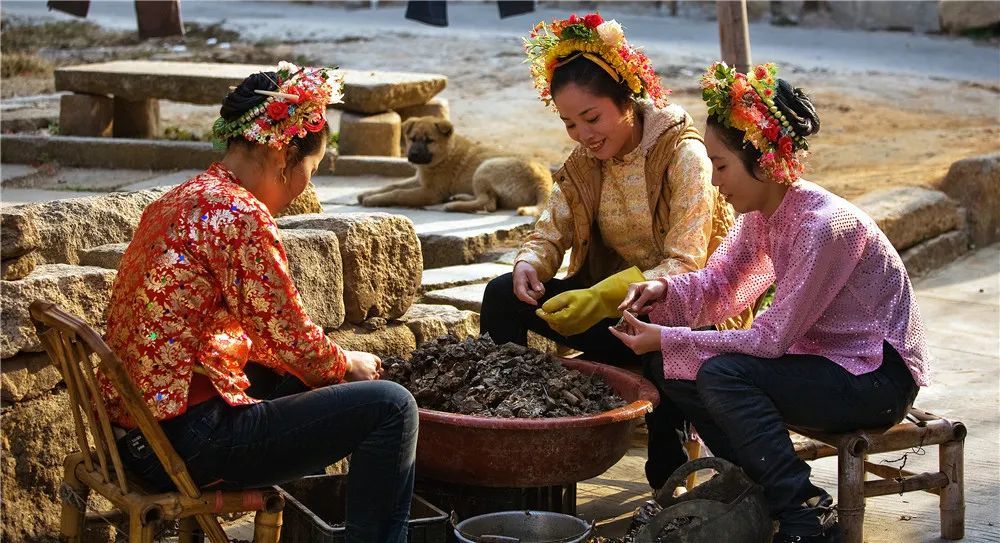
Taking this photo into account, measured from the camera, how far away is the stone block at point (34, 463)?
11.3 feet

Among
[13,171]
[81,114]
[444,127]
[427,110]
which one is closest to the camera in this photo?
[444,127]

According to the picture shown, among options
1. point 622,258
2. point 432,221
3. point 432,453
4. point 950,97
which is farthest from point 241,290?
point 950,97

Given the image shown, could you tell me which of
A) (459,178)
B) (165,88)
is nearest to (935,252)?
(459,178)

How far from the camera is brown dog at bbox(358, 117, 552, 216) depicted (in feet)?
25.9

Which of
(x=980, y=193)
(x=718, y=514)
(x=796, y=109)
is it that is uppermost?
(x=796, y=109)

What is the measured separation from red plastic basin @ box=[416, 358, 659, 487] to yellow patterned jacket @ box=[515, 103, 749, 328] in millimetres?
719

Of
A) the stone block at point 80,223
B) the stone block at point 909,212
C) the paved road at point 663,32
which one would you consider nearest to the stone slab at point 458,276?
the stone block at point 80,223

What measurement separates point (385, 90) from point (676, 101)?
12.8 feet

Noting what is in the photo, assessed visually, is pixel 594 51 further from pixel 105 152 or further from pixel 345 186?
pixel 105 152

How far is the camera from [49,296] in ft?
11.4

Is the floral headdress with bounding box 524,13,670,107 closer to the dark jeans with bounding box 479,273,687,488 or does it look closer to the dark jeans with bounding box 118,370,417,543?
the dark jeans with bounding box 479,273,687,488

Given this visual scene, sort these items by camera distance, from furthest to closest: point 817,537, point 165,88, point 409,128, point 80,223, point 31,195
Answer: point 165,88, point 409,128, point 31,195, point 80,223, point 817,537

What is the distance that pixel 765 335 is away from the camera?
344 cm

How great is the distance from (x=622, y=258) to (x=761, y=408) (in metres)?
1.07
